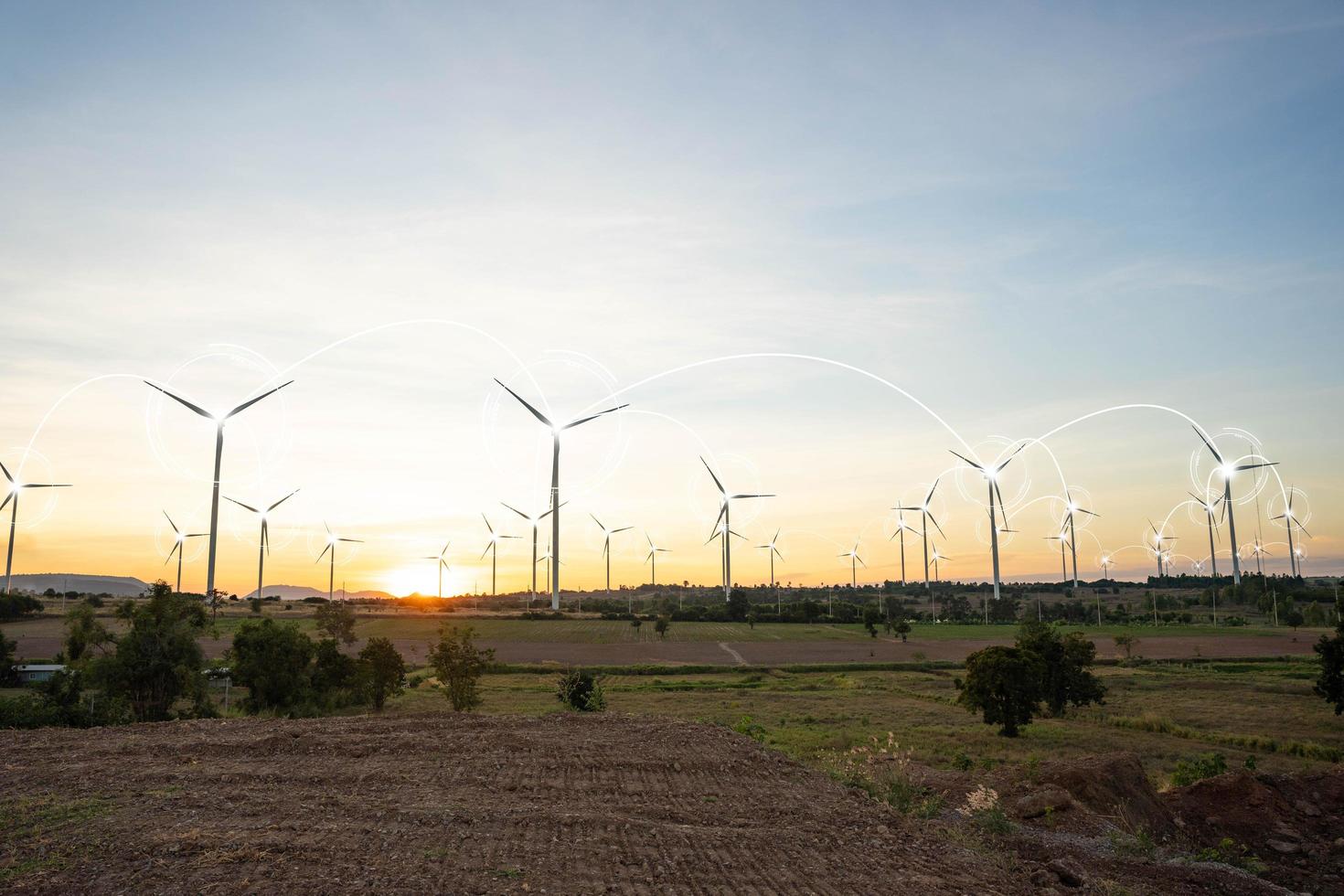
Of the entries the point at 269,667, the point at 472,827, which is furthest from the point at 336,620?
the point at 472,827

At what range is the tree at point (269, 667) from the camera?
168ft

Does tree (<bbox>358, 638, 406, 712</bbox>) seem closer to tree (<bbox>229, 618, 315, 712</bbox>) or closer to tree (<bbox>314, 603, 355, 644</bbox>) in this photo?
tree (<bbox>229, 618, 315, 712</bbox>)

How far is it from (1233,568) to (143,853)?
171m

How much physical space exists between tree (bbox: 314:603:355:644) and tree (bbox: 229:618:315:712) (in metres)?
28.3

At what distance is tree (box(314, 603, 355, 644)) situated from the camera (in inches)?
3337

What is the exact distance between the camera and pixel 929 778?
30.5 meters

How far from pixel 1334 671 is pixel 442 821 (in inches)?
2444

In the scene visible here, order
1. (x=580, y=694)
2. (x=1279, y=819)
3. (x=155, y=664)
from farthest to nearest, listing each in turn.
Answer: (x=580, y=694) → (x=155, y=664) → (x=1279, y=819)

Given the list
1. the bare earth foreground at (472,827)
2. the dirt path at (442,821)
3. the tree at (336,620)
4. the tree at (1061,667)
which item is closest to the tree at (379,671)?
the dirt path at (442,821)

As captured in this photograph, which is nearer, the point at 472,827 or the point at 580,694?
the point at 472,827

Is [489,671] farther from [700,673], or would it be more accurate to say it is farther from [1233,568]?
[1233,568]

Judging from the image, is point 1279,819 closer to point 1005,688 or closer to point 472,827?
point 472,827

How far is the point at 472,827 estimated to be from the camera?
2016cm

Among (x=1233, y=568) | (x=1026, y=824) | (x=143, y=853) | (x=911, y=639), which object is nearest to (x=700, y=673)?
(x=911, y=639)
